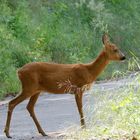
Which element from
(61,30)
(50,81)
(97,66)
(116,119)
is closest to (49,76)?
(50,81)

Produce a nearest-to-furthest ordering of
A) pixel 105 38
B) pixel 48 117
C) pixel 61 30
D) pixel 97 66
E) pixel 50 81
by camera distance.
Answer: pixel 50 81 < pixel 97 66 < pixel 105 38 < pixel 48 117 < pixel 61 30

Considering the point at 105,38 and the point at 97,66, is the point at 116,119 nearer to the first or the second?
the point at 97,66

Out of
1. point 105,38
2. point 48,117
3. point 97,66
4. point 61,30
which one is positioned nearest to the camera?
point 97,66

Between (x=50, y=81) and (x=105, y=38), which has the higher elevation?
(x=105, y=38)

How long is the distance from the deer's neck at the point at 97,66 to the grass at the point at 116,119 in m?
5.31

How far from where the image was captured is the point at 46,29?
3812 centimetres

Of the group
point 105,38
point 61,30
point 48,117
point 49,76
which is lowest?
point 61,30

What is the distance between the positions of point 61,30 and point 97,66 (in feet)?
81.2

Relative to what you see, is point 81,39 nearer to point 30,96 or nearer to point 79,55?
point 79,55

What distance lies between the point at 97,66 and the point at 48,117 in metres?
2.96

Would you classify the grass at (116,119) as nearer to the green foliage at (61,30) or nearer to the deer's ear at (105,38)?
the deer's ear at (105,38)

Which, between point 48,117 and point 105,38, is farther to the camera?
point 48,117

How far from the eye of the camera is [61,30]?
3966 cm

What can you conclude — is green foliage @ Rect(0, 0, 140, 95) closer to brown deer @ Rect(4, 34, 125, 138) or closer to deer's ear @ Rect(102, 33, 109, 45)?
deer's ear @ Rect(102, 33, 109, 45)
